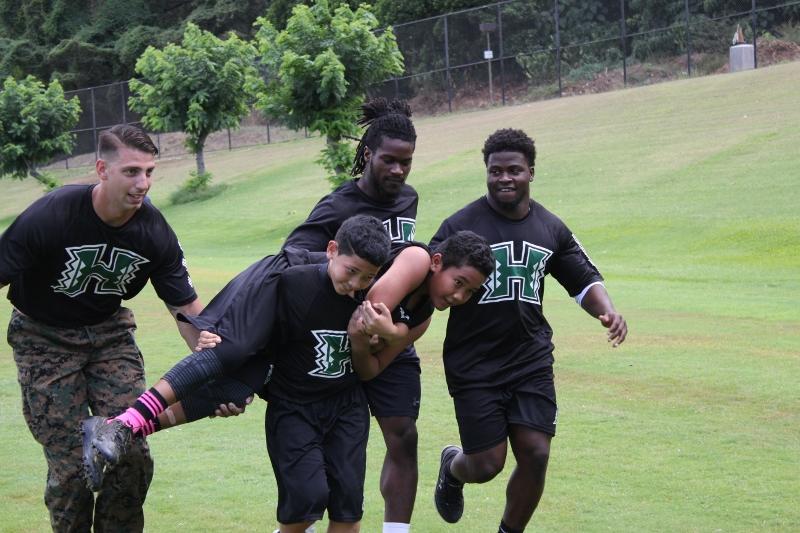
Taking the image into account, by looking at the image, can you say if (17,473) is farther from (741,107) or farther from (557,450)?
(741,107)

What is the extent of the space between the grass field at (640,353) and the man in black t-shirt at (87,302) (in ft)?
2.42

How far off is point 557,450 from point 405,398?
2.09 m

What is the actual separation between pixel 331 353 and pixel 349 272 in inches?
17.7

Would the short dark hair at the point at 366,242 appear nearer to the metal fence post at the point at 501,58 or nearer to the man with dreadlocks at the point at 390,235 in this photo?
the man with dreadlocks at the point at 390,235

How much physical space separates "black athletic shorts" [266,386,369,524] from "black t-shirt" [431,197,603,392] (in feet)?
2.56

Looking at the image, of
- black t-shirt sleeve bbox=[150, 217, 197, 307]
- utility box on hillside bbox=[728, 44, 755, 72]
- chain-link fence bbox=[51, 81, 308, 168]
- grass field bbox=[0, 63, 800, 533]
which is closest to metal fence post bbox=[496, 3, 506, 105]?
utility box on hillside bbox=[728, 44, 755, 72]

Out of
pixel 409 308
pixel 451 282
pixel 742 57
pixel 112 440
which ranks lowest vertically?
pixel 112 440

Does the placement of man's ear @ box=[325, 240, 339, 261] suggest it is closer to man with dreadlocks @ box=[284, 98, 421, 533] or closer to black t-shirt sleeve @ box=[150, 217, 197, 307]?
man with dreadlocks @ box=[284, 98, 421, 533]

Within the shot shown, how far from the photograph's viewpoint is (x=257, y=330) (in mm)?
5402

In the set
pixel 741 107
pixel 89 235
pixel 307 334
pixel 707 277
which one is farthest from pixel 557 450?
pixel 741 107

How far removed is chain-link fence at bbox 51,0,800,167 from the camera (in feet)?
131

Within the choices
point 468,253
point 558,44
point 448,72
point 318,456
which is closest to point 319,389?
point 318,456

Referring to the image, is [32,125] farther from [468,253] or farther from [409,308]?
[468,253]

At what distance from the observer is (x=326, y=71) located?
101 feet
